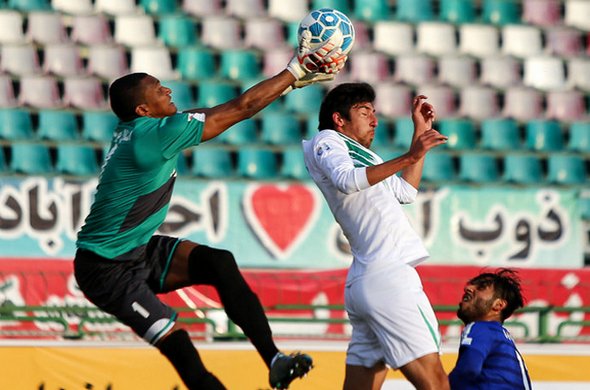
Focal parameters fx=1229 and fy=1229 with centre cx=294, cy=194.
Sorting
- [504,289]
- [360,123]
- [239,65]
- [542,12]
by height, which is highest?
[542,12]

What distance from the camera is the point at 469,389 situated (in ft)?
18.9

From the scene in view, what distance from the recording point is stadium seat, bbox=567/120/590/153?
1277cm

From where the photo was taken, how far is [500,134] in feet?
41.9

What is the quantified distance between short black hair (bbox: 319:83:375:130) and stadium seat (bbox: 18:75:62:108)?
726 cm

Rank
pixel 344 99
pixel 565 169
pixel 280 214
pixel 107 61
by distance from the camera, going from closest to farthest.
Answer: pixel 344 99 < pixel 280 214 < pixel 565 169 < pixel 107 61

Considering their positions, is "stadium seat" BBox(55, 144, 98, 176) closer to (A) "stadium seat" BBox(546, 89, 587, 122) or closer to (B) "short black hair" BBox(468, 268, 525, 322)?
(A) "stadium seat" BBox(546, 89, 587, 122)

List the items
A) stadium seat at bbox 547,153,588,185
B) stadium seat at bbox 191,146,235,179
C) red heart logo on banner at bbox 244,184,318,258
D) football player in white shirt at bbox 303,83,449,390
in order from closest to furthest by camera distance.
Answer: football player in white shirt at bbox 303,83,449,390 → red heart logo on banner at bbox 244,184,318,258 → stadium seat at bbox 191,146,235,179 → stadium seat at bbox 547,153,588,185

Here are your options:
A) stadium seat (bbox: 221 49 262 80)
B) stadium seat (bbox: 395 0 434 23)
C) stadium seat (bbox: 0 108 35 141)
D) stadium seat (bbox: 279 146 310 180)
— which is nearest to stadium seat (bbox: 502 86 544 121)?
stadium seat (bbox: 395 0 434 23)

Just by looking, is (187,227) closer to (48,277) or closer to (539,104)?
(48,277)

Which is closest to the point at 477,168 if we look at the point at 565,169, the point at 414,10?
the point at 565,169

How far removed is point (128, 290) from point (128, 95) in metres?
0.84

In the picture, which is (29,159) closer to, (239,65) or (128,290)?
(239,65)

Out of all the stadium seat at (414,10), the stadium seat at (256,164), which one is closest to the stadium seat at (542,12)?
the stadium seat at (414,10)

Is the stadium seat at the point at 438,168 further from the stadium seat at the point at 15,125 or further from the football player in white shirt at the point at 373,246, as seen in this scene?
the football player in white shirt at the point at 373,246
